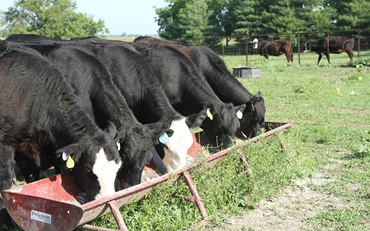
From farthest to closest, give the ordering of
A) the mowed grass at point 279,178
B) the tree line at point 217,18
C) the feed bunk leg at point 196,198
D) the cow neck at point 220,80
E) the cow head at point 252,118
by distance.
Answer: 1. the tree line at point 217,18
2. the cow neck at point 220,80
3. the cow head at point 252,118
4. the feed bunk leg at point 196,198
5. the mowed grass at point 279,178

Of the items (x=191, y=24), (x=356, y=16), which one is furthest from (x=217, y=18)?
(x=356, y=16)

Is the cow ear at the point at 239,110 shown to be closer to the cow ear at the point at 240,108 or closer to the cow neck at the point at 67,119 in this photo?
the cow ear at the point at 240,108

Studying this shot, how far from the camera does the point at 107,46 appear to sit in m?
8.00

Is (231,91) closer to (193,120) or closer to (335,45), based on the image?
(193,120)

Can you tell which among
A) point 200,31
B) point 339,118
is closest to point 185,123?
point 339,118

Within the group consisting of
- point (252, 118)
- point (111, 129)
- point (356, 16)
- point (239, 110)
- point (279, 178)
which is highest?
point (356, 16)

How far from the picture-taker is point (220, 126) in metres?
7.59

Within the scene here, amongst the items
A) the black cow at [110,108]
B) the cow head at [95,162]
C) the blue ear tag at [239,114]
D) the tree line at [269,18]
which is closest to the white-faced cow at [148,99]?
the black cow at [110,108]

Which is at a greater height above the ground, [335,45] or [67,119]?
[335,45]

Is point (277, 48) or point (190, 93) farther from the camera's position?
point (277, 48)

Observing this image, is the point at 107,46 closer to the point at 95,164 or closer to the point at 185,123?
the point at 185,123

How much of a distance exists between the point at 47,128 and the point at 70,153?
68 cm

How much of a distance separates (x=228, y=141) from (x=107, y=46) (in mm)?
2505

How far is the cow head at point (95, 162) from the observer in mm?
4949
